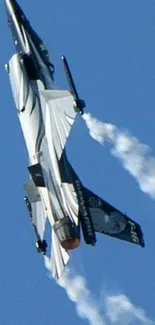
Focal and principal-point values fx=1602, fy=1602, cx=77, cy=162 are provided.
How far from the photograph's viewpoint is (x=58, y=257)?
68.0 metres

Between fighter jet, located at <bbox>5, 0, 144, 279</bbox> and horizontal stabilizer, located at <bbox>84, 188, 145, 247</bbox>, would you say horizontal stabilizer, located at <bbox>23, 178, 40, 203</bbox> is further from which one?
horizontal stabilizer, located at <bbox>84, 188, 145, 247</bbox>

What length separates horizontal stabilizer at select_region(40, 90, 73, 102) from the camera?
218ft

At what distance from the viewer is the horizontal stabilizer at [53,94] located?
66.3m

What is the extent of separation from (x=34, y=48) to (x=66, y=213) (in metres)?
9.92

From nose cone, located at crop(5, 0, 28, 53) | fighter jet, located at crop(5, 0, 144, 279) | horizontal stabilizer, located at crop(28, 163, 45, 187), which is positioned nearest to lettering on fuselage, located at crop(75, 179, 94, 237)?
fighter jet, located at crop(5, 0, 144, 279)

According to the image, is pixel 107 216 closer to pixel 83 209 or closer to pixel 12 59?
pixel 83 209

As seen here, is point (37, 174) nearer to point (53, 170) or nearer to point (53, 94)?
point (53, 170)

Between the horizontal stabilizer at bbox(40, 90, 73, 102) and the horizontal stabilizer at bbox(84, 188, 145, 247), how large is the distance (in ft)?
13.7

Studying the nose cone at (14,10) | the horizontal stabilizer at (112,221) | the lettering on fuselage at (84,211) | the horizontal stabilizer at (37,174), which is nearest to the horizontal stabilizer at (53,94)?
the horizontal stabilizer at (37,174)

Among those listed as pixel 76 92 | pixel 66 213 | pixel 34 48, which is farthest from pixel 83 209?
pixel 34 48

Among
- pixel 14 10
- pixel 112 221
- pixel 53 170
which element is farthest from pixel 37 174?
pixel 14 10

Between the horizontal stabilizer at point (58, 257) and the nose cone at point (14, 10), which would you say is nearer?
the horizontal stabilizer at point (58, 257)

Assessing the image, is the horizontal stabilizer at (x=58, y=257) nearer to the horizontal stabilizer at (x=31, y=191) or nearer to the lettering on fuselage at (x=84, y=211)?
the lettering on fuselage at (x=84, y=211)

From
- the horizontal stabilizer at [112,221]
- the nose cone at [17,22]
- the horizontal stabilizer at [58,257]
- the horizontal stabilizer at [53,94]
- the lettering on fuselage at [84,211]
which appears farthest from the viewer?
the nose cone at [17,22]
